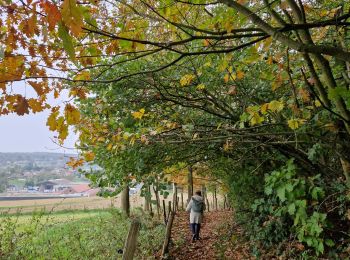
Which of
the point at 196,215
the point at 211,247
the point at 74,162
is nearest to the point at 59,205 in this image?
the point at 196,215

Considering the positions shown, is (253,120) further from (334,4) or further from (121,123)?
(121,123)

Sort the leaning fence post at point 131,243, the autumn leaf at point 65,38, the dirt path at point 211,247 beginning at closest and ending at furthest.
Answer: the autumn leaf at point 65,38 → the leaning fence post at point 131,243 → the dirt path at point 211,247

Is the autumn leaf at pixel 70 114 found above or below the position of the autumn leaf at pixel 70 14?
below

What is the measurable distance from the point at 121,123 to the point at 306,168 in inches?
147

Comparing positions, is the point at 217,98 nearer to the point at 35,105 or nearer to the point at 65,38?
the point at 35,105

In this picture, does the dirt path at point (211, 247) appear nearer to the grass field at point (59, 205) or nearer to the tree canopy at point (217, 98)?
the tree canopy at point (217, 98)

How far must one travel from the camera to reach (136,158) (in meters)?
7.07

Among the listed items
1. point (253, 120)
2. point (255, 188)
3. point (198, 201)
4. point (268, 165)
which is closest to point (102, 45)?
point (253, 120)

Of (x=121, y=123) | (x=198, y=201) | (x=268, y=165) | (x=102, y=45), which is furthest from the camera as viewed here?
(x=198, y=201)

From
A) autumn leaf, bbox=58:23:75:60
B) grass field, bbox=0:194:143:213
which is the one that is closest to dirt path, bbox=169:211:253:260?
grass field, bbox=0:194:143:213

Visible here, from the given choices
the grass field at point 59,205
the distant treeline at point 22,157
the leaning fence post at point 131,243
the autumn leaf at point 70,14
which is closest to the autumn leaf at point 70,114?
the autumn leaf at point 70,14

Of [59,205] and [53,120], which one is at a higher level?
[53,120]

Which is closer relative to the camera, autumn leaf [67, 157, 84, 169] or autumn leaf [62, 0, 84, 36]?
autumn leaf [62, 0, 84, 36]

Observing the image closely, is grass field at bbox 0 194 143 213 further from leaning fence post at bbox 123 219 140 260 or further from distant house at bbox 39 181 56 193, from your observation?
distant house at bbox 39 181 56 193
